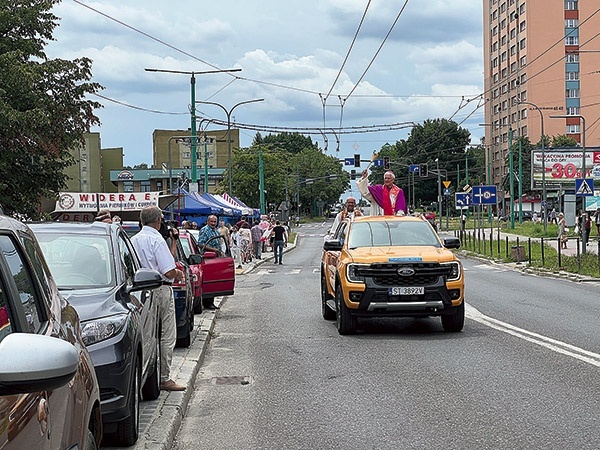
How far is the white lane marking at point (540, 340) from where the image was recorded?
10.1m

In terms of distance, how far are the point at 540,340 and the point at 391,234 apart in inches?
118

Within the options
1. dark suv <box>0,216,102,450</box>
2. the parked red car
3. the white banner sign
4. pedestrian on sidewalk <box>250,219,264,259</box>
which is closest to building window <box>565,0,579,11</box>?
pedestrian on sidewalk <box>250,219,264,259</box>

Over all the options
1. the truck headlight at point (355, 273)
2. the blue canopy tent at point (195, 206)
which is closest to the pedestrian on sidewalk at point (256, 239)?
the blue canopy tent at point (195, 206)

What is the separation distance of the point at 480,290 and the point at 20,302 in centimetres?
1873

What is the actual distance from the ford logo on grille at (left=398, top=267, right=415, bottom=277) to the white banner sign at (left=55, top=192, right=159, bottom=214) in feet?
65.5

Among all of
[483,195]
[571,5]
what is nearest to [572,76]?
[571,5]

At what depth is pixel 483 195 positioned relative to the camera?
140 feet

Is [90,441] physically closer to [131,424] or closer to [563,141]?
[131,424]

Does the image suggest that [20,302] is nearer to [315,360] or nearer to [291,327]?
[315,360]

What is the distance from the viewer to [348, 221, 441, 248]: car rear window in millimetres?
13578

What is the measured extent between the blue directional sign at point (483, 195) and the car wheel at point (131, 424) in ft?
123

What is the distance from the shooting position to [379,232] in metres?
13.8

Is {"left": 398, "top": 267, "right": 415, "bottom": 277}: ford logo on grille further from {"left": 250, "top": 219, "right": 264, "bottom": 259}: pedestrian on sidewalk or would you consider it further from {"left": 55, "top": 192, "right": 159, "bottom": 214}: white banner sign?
{"left": 250, "top": 219, "right": 264, "bottom": 259}: pedestrian on sidewalk

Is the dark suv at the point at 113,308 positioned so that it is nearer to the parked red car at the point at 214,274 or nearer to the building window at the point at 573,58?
the parked red car at the point at 214,274
